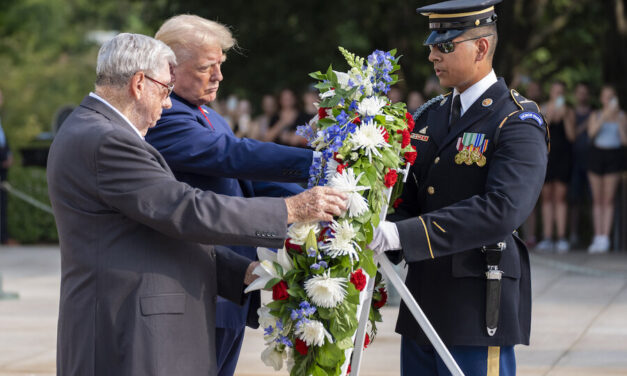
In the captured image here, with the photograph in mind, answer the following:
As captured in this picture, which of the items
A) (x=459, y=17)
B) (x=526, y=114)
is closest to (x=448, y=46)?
(x=459, y=17)

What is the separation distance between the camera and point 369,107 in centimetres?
364

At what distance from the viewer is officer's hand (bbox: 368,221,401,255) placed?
367 cm

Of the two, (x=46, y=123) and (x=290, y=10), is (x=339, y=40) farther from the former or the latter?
(x=46, y=123)

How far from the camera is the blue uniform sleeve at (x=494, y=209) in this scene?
360 centimetres

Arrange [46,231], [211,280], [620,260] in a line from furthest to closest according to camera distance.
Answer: [46,231] → [620,260] → [211,280]

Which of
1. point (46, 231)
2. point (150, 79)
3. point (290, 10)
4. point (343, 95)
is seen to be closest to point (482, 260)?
point (343, 95)

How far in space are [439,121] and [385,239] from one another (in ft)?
2.13

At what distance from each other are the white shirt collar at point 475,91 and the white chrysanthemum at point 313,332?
1.05 metres

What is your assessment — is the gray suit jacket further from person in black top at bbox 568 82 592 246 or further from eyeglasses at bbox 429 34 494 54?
person in black top at bbox 568 82 592 246

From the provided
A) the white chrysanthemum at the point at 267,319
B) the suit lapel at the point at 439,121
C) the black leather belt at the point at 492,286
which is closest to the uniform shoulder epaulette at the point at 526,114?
the suit lapel at the point at 439,121

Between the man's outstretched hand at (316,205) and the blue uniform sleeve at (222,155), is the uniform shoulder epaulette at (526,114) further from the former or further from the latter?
the blue uniform sleeve at (222,155)

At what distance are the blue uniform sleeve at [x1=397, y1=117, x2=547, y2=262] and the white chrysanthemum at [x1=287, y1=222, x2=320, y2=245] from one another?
332mm

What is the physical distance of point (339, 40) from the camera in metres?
19.6

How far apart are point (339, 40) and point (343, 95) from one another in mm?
16168
